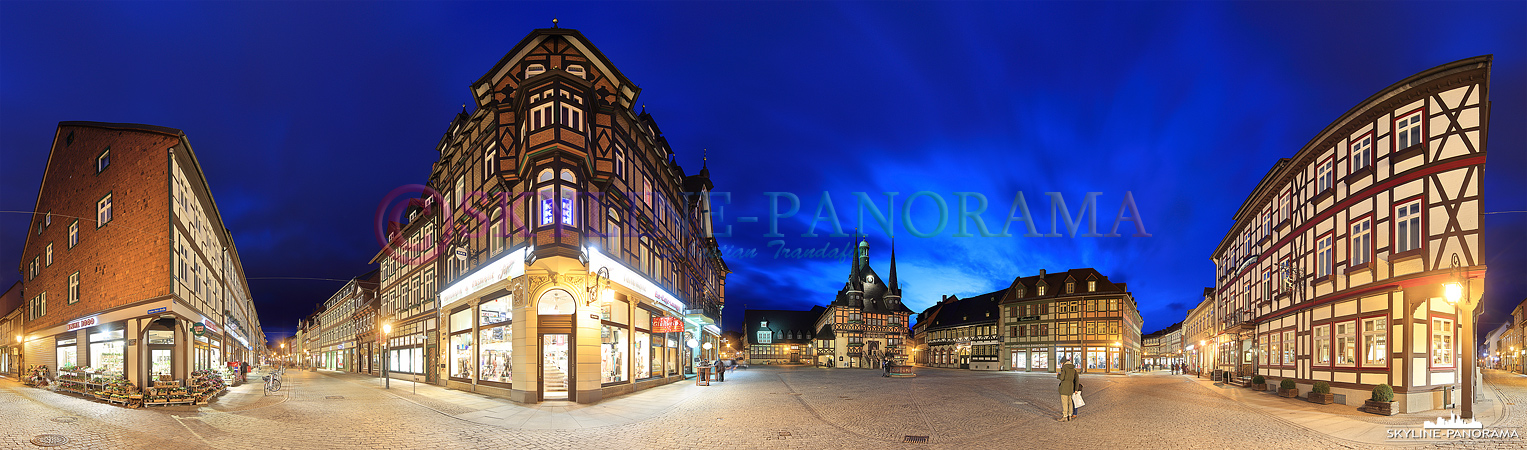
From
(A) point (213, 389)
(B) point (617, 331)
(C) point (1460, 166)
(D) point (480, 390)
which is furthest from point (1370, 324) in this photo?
(A) point (213, 389)

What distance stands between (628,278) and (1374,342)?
24800 millimetres

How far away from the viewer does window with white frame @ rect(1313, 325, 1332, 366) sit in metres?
24.6

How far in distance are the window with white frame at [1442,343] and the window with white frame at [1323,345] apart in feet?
9.25

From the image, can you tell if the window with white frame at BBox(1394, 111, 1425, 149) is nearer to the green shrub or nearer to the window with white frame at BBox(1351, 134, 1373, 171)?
the window with white frame at BBox(1351, 134, 1373, 171)

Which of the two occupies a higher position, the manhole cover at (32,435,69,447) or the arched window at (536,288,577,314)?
the arched window at (536,288,577,314)

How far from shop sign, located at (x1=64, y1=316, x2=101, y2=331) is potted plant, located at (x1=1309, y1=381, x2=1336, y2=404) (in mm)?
44981

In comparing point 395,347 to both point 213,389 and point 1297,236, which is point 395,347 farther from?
point 1297,236

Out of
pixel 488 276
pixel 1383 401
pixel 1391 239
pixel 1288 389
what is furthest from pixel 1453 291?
pixel 488 276

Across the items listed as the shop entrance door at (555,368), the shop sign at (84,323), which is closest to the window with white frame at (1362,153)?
the shop entrance door at (555,368)

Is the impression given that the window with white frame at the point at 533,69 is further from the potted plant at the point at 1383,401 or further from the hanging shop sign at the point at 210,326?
the potted plant at the point at 1383,401

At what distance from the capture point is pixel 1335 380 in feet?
78.4

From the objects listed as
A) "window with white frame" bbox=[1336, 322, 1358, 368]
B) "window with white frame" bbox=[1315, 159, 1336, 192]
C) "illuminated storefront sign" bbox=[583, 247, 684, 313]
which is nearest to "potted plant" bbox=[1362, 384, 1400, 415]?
"window with white frame" bbox=[1336, 322, 1358, 368]

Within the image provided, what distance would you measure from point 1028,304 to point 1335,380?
159 feet

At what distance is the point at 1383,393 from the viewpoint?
19781 millimetres
